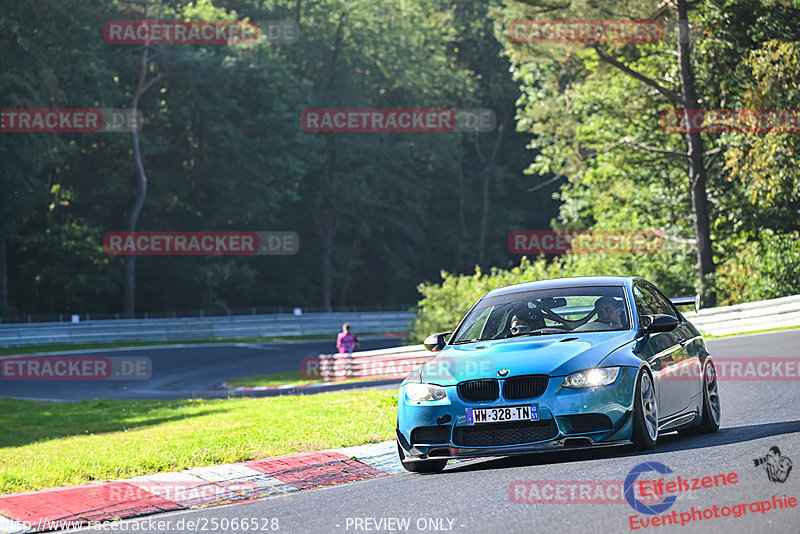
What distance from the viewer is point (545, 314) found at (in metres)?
9.89

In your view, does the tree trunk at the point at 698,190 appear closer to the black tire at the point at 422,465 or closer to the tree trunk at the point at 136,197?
the black tire at the point at 422,465

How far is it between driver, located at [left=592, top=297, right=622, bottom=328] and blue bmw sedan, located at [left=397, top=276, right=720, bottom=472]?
0.5 inches

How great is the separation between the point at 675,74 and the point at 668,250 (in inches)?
233

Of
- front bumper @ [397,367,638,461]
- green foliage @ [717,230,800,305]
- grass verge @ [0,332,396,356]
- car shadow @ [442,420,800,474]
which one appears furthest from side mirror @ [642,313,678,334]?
grass verge @ [0,332,396,356]

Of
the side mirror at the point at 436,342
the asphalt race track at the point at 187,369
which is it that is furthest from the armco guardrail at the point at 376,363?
the side mirror at the point at 436,342

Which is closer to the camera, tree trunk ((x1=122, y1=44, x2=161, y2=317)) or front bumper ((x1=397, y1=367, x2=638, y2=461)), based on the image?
front bumper ((x1=397, y1=367, x2=638, y2=461))

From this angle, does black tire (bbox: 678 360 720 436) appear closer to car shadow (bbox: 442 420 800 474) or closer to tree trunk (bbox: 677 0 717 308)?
car shadow (bbox: 442 420 800 474)

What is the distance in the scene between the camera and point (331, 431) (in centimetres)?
Answer: 1205

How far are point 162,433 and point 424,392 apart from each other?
291 inches

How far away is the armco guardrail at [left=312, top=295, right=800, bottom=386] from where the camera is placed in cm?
2534

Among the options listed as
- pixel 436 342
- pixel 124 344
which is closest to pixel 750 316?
pixel 436 342

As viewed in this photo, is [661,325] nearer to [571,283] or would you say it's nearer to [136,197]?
[571,283]

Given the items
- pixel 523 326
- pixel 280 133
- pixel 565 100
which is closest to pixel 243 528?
pixel 523 326

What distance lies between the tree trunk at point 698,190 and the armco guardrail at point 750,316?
5408 millimetres
